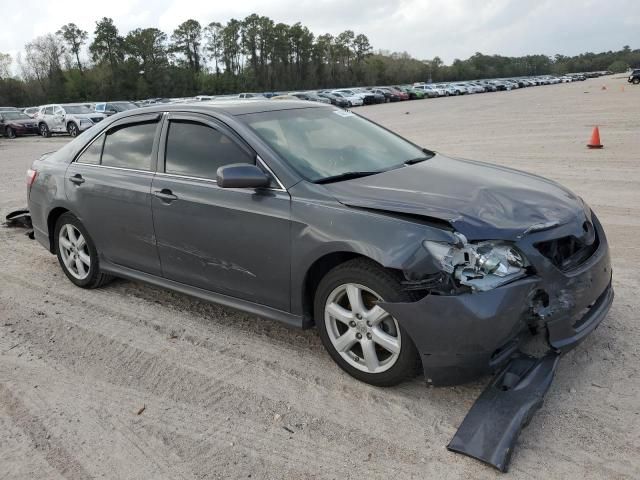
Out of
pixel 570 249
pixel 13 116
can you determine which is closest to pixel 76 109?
pixel 13 116

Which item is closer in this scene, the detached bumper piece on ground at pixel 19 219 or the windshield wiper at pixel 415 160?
the windshield wiper at pixel 415 160

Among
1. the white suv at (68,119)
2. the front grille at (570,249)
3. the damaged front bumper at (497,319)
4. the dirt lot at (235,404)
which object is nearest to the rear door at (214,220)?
the dirt lot at (235,404)

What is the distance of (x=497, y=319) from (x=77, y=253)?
400 cm

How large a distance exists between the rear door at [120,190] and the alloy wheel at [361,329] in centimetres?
173

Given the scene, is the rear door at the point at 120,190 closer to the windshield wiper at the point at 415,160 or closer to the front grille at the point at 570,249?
the windshield wiper at the point at 415,160

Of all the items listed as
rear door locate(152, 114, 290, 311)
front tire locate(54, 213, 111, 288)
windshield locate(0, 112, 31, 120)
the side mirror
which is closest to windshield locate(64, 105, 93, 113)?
windshield locate(0, 112, 31, 120)

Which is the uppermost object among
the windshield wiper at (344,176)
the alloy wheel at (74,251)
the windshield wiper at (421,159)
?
the windshield wiper at (344,176)

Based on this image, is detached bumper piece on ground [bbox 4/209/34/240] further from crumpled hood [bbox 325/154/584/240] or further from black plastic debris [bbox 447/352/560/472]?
black plastic debris [bbox 447/352/560/472]

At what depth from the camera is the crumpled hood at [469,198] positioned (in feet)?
10.1

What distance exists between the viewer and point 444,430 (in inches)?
118

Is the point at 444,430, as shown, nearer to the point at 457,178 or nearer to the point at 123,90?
the point at 457,178

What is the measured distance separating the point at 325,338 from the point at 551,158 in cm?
943

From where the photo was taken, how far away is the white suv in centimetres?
2733

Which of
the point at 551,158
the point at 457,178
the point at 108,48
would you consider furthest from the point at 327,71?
the point at 457,178
